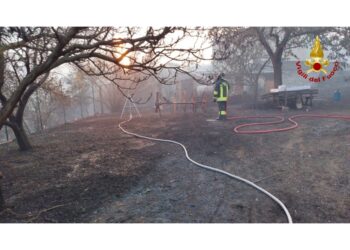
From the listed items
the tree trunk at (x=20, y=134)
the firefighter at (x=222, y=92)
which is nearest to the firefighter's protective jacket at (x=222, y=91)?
the firefighter at (x=222, y=92)

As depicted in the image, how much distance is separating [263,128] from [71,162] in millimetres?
5526

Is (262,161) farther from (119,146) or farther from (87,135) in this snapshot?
(87,135)

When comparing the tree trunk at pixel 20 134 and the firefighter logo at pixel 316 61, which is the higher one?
the firefighter logo at pixel 316 61

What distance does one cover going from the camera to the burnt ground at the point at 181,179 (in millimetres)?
3463

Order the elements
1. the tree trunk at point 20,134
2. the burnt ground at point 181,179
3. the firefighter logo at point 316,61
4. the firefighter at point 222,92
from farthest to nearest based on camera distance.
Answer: the firefighter at point 222,92
the firefighter logo at point 316,61
the tree trunk at point 20,134
the burnt ground at point 181,179

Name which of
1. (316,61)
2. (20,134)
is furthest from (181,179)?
(316,61)

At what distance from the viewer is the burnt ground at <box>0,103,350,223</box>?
346 centimetres

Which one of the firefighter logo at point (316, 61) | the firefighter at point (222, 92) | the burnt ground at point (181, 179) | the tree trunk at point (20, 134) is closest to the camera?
the burnt ground at point (181, 179)

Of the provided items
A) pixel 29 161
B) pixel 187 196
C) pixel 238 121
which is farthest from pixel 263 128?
pixel 29 161

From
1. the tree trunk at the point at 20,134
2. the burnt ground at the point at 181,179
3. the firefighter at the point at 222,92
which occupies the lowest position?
the burnt ground at the point at 181,179

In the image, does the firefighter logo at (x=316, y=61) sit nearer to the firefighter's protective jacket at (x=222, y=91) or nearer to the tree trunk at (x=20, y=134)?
the firefighter's protective jacket at (x=222, y=91)

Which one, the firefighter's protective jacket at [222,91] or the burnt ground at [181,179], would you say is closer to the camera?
the burnt ground at [181,179]

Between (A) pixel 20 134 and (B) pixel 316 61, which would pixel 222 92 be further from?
(A) pixel 20 134

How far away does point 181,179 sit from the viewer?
4.59 metres
